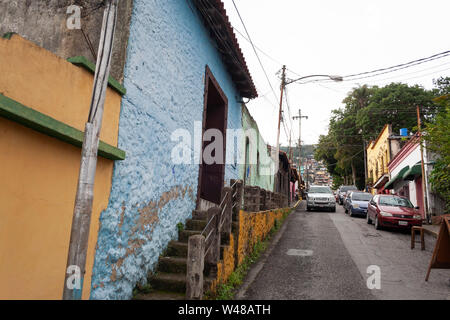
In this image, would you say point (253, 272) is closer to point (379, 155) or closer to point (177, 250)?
point (177, 250)

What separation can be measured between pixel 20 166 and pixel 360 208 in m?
16.8

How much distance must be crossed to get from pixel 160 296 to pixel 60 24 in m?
4.01

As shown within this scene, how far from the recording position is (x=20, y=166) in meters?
2.44

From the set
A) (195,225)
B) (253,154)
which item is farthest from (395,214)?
(195,225)

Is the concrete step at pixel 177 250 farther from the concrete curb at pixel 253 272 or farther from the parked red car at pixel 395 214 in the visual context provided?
the parked red car at pixel 395 214

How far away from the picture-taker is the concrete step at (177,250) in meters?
4.84

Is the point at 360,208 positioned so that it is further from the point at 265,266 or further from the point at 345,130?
the point at 345,130

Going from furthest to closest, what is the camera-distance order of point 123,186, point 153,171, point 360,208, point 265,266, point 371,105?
point 371,105 → point 360,208 → point 265,266 → point 153,171 → point 123,186

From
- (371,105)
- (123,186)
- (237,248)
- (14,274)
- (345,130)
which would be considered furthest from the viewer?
(345,130)

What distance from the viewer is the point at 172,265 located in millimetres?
4527

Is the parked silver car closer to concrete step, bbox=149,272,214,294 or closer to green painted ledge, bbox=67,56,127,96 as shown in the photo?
concrete step, bbox=149,272,214,294

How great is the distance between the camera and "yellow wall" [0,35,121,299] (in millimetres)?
2357

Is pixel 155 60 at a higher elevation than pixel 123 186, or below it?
higher
